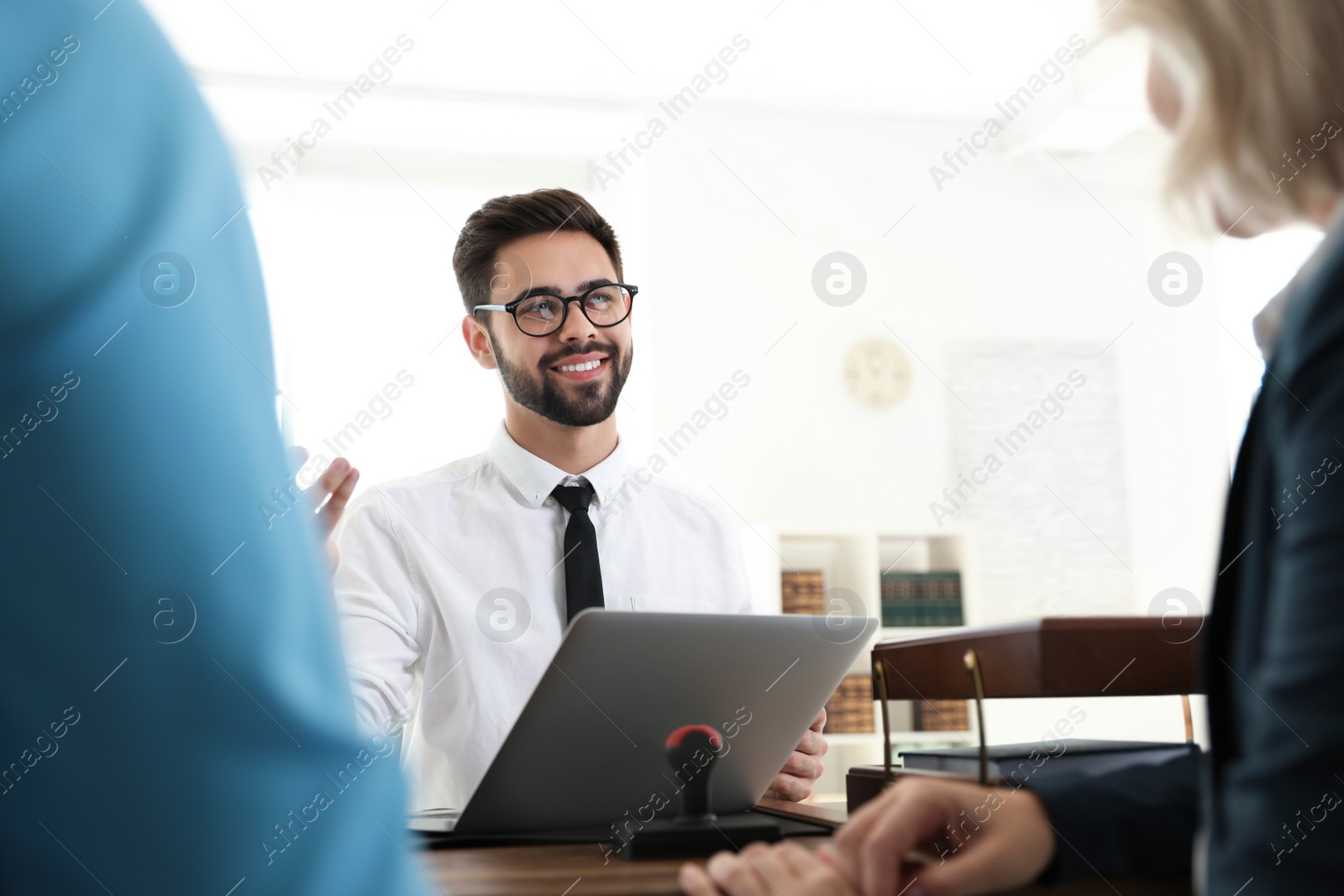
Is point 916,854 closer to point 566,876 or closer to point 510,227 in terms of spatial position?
point 566,876

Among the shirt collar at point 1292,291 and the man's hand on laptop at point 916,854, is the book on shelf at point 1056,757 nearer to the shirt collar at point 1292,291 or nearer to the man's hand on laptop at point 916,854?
the man's hand on laptop at point 916,854

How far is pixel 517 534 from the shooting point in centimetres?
231

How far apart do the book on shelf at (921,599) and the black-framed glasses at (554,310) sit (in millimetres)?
2457

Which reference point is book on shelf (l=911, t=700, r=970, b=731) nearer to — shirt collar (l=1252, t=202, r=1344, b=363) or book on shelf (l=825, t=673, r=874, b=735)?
book on shelf (l=825, t=673, r=874, b=735)

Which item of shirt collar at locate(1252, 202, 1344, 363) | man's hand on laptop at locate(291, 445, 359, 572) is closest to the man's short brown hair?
man's hand on laptop at locate(291, 445, 359, 572)

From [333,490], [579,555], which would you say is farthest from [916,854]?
[579,555]

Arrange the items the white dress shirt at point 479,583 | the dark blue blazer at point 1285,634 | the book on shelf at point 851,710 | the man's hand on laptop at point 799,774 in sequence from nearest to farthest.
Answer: the dark blue blazer at point 1285,634, the man's hand on laptop at point 799,774, the white dress shirt at point 479,583, the book on shelf at point 851,710

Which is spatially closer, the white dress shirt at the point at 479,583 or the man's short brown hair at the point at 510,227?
the white dress shirt at the point at 479,583

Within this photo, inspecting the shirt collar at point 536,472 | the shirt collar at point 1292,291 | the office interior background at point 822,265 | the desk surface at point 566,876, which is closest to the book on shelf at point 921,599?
the office interior background at point 822,265

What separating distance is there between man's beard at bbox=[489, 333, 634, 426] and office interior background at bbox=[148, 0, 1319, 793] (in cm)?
210

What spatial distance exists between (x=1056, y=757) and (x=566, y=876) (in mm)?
482

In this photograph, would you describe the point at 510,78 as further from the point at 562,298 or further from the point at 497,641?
the point at 497,641

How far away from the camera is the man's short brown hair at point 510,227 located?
2.50 meters

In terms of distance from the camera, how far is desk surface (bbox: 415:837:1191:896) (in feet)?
2.45
